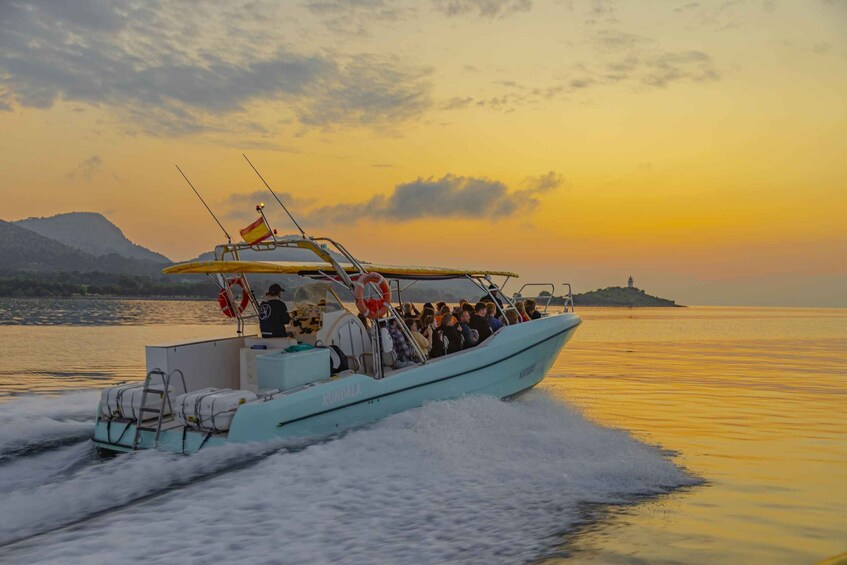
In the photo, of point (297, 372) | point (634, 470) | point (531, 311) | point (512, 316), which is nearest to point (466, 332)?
point (512, 316)

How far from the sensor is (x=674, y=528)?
567cm

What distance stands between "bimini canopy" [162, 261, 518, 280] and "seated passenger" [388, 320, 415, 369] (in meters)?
0.97

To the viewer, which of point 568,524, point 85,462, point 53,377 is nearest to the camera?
point 568,524

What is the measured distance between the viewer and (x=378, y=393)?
8398 mm

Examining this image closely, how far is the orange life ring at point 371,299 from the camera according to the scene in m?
7.99

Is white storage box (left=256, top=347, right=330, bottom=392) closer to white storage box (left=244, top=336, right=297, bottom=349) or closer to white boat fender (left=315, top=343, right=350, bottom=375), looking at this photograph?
white boat fender (left=315, top=343, right=350, bottom=375)

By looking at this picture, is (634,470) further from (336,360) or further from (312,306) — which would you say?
(312,306)

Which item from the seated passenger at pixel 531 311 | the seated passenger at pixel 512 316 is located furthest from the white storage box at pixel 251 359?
the seated passenger at pixel 531 311

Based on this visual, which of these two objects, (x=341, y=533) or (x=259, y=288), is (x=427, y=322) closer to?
(x=259, y=288)

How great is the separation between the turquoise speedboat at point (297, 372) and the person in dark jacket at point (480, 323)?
0.35 meters

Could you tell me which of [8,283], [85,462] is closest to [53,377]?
[85,462]

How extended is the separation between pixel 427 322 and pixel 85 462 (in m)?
4.99

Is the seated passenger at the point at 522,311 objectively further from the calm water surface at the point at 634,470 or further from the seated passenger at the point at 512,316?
the calm water surface at the point at 634,470

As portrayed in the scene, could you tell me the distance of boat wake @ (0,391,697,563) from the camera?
4.88 meters
